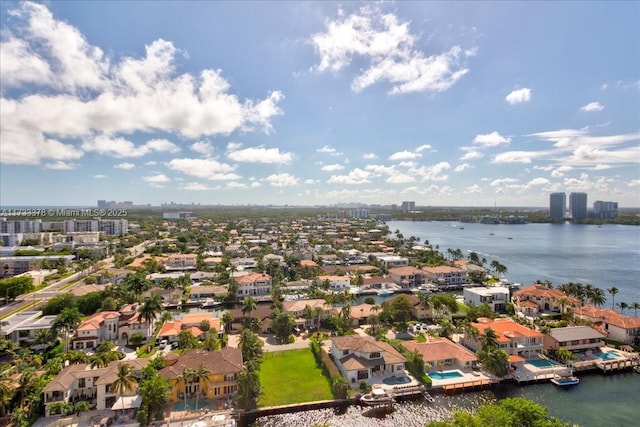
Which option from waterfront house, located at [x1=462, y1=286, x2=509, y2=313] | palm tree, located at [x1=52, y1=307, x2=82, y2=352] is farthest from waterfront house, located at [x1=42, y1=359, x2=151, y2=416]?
waterfront house, located at [x1=462, y1=286, x2=509, y2=313]

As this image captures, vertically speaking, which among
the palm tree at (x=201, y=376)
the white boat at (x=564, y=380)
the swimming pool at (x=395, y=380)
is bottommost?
the white boat at (x=564, y=380)

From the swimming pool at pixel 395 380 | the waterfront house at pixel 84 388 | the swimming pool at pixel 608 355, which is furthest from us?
the swimming pool at pixel 608 355

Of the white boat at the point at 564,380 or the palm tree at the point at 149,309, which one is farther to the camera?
the palm tree at the point at 149,309

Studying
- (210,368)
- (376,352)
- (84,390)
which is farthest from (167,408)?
(376,352)

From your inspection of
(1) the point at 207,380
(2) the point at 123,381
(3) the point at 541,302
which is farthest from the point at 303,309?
(3) the point at 541,302

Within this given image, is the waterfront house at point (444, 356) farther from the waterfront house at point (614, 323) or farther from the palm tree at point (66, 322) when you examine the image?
the palm tree at point (66, 322)

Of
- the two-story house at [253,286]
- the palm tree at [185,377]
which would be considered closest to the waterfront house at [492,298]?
the two-story house at [253,286]

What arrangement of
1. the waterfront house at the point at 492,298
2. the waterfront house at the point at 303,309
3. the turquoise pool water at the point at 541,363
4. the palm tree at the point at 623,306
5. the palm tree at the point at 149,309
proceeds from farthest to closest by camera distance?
the waterfront house at the point at 492,298
the palm tree at the point at 623,306
the waterfront house at the point at 303,309
the palm tree at the point at 149,309
the turquoise pool water at the point at 541,363

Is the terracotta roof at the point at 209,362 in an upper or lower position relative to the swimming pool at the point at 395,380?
upper
